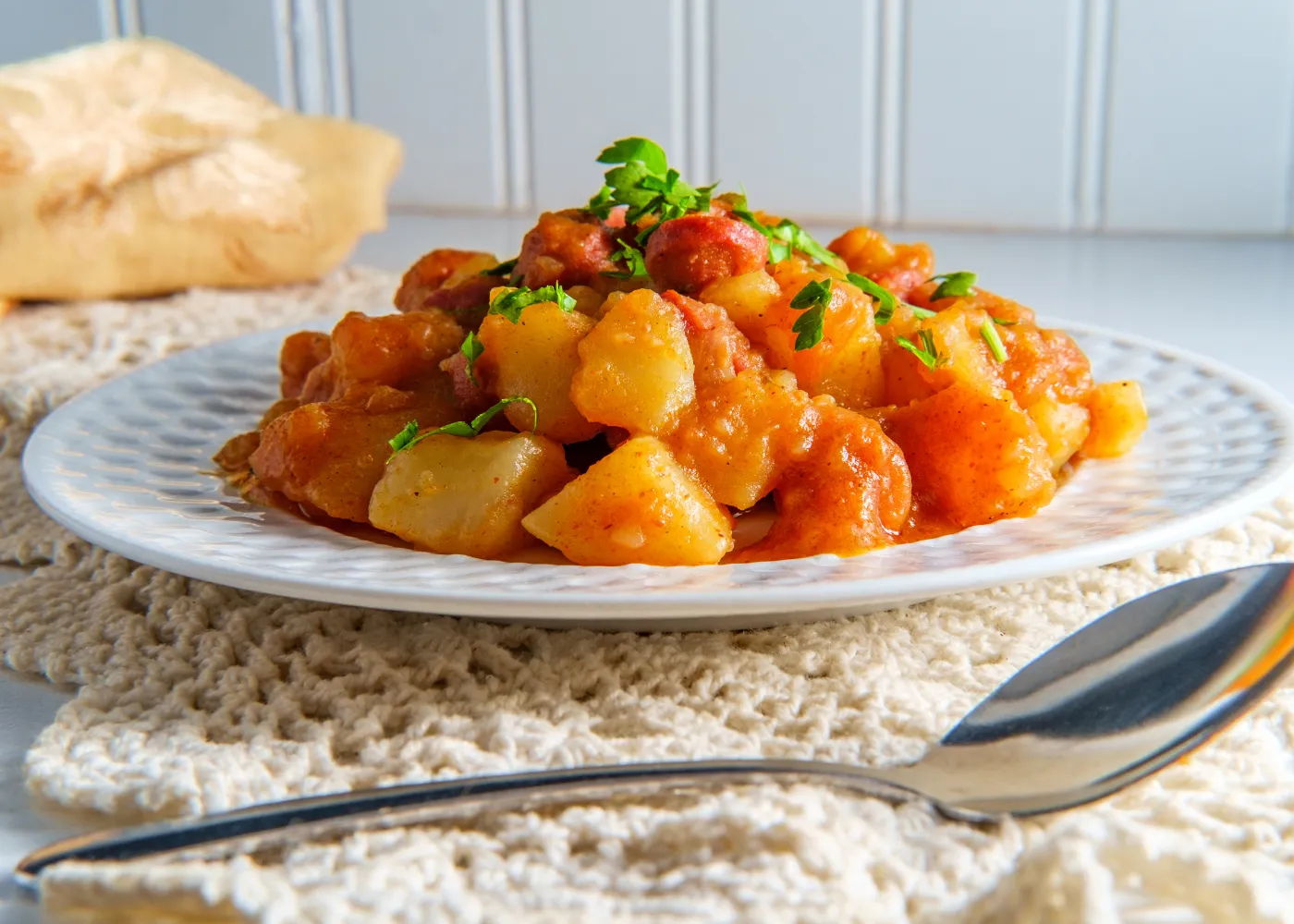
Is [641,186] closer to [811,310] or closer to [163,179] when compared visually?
[811,310]

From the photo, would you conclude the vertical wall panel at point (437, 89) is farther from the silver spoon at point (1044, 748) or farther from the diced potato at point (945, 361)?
the silver spoon at point (1044, 748)

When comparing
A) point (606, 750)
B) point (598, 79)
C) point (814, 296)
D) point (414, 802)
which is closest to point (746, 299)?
point (814, 296)

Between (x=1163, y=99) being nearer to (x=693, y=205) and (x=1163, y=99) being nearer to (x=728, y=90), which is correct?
(x=728, y=90)

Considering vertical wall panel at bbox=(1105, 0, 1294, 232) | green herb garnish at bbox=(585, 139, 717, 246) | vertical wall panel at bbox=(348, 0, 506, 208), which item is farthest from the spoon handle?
vertical wall panel at bbox=(348, 0, 506, 208)

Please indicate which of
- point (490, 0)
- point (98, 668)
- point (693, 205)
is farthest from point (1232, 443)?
point (490, 0)

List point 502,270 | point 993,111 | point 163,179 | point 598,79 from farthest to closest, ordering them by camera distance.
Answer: point 598,79 → point 993,111 → point 163,179 → point 502,270

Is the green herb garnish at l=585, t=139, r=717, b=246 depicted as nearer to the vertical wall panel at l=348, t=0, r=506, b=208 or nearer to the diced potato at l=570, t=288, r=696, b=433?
the diced potato at l=570, t=288, r=696, b=433
